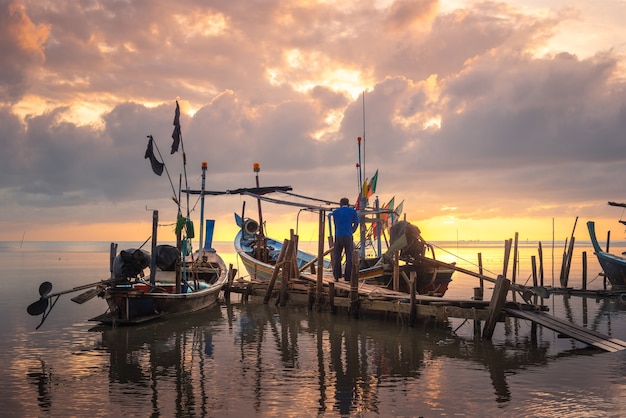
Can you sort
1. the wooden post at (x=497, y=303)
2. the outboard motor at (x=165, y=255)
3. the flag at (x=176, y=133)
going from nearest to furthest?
1. the wooden post at (x=497, y=303)
2. the outboard motor at (x=165, y=255)
3. the flag at (x=176, y=133)

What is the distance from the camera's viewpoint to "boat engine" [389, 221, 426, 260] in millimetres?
19594

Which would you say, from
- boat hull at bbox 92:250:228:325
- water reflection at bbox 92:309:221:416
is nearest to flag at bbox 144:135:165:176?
boat hull at bbox 92:250:228:325

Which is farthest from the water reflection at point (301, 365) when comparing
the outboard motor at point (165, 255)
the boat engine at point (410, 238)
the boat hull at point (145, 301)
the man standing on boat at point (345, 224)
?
the boat engine at point (410, 238)

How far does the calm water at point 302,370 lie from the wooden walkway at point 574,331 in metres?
0.29

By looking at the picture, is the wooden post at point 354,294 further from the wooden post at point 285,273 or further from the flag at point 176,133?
the flag at point 176,133

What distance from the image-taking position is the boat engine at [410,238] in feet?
64.3

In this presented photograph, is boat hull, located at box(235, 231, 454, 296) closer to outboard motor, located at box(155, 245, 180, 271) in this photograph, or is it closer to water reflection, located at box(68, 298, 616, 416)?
water reflection, located at box(68, 298, 616, 416)

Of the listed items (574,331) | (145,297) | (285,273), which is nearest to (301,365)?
(574,331)

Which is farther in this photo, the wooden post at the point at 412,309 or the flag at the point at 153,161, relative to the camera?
the flag at the point at 153,161

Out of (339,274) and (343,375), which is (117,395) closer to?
(343,375)

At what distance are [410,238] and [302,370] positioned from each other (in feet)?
28.1

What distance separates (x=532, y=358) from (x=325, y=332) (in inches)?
234

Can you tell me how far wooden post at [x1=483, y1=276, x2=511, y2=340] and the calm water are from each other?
0.42m

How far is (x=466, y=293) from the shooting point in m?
31.4
